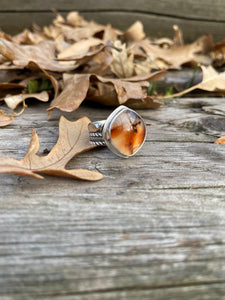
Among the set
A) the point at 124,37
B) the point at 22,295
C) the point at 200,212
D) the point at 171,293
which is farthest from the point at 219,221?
the point at 124,37

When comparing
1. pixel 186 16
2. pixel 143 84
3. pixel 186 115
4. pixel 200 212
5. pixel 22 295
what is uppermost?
pixel 186 16

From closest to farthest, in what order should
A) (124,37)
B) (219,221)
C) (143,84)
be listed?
(219,221) < (143,84) < (124,37)

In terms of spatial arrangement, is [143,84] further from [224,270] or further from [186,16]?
[186,16]

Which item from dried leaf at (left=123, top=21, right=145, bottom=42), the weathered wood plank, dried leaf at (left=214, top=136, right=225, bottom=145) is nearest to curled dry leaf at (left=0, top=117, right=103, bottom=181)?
dried leaf at (left=214, top=136, right=225, bottom=145)

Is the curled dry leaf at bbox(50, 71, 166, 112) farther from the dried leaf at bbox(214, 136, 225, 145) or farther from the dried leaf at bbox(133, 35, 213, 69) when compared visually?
the dried leaf at bbox(133, 35, 213, 69)

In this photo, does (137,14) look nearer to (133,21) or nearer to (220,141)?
(133,21)

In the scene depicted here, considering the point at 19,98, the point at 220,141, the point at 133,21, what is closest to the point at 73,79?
the point at 19,98
